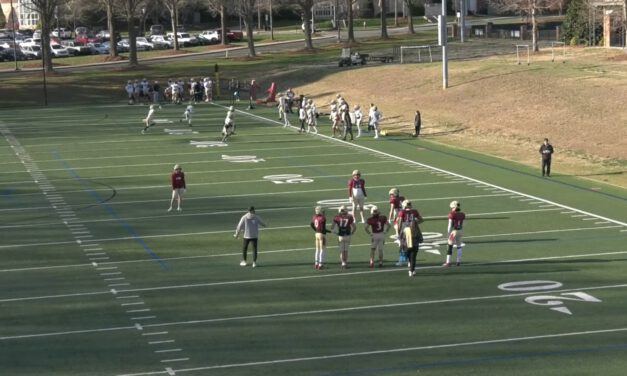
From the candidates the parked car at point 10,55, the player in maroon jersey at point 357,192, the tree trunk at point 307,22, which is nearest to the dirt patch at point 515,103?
the player in maroon jersey at point 357,192

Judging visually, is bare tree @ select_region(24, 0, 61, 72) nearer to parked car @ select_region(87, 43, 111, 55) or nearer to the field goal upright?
parked car @ select_region(87, 43, 111, 55)

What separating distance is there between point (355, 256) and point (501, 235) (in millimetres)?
3789

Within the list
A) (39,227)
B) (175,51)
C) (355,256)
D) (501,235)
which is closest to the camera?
(355,256)

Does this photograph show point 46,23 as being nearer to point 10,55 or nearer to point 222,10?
point 10,55

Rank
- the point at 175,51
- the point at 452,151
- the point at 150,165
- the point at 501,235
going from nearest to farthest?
the point at 501,235
the point at 150,165
the point at 452,151
the point at 175,51

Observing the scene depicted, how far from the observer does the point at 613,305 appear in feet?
64.0

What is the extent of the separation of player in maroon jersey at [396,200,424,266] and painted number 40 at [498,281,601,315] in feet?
7.25

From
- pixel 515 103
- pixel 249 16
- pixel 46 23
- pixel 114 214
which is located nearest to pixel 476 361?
pixel 114 214

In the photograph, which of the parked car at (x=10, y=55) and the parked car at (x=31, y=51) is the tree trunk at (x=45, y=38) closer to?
the parked car at (x=10, y=55)

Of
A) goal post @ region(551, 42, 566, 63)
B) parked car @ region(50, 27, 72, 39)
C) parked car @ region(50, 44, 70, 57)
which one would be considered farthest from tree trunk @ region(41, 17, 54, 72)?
parked car @ region(50, 27, 72, 39)

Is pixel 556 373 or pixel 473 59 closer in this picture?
pixel 556 373

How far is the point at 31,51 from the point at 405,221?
77056mm

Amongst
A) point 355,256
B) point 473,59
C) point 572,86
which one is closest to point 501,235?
point 355,256

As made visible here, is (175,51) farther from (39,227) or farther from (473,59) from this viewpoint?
(39,227)
